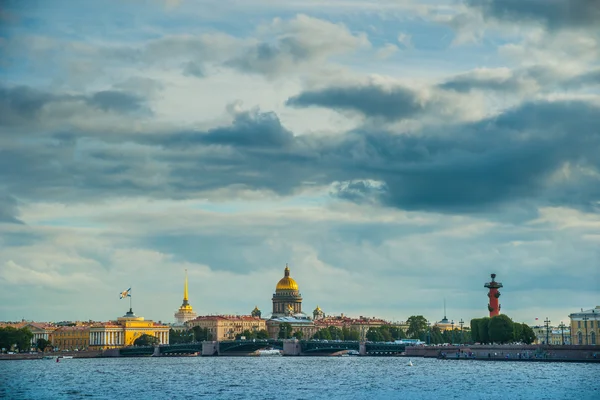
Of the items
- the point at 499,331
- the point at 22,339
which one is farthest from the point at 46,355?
the point at 499,331

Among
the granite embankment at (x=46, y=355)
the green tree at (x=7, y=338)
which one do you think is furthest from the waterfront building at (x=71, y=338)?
the green tree at (x=7, y=338)

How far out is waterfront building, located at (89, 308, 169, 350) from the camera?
7441 inches

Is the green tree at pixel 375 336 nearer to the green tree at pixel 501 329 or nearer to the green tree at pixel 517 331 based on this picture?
the green tree at pixel 517 331

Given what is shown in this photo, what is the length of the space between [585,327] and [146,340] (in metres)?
79.8

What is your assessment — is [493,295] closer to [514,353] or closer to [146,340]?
[514,353]

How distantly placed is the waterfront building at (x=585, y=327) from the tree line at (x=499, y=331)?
18.3 ft

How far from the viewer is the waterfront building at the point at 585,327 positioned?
122812mm

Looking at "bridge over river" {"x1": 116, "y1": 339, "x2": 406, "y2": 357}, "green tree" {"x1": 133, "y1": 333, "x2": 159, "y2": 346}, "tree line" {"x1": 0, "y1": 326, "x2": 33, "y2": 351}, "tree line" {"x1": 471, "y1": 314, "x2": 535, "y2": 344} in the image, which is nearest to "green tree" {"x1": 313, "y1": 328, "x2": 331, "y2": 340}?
"green tree" {"x1": 133, "y1": 333, "x2": 159, "y2": 346}

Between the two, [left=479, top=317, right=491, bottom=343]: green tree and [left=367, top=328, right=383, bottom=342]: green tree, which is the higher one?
[left=367, top=328, right=383, bottom=342]: green tree

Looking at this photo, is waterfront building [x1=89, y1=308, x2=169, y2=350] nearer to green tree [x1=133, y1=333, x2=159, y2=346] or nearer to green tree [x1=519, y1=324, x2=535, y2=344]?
green tree [x1=133, y1=333, x2=159, y2=346]

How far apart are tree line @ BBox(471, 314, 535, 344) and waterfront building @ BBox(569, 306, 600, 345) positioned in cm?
558

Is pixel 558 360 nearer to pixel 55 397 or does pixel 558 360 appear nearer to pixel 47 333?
pixel 55 397

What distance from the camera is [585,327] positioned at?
124500mm

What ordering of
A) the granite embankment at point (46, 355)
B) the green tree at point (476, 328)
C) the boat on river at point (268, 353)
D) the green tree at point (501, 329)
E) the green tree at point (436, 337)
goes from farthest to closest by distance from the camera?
the green tree at point (436, 337) < the boat on river at point (268, 353) < the granite embankment at point (46, 355) < the green tree at point (476, 328) < the green tree at point (501, 329)
